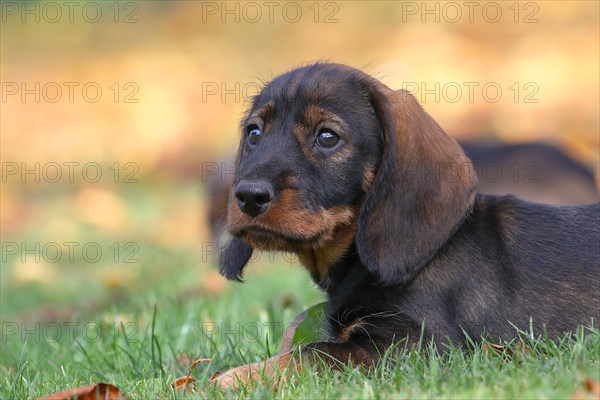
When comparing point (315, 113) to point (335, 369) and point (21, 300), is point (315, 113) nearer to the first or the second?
point (335, 369)

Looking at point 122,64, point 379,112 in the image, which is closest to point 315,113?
point 379,112

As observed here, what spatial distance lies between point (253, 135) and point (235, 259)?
0.68 meters

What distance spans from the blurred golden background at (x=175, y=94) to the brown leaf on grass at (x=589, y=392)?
5.05 metres

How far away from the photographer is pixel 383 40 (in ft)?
55.5

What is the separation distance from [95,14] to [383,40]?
21.9 ft

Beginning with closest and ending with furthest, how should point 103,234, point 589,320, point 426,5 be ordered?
point 589,320 → point 103,234 → point 426,5

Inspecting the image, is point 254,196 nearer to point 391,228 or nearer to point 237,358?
point 391,228

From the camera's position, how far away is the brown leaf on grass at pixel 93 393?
314cm

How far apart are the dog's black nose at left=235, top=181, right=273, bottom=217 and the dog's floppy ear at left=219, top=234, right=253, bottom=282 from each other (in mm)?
822

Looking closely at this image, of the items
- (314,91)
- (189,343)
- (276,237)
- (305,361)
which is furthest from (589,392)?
(189,343)

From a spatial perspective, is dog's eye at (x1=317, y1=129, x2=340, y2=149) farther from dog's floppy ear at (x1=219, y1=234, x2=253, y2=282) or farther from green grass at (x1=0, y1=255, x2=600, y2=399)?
green grass at (x1=0, y1=255, x2=600, y2=399)

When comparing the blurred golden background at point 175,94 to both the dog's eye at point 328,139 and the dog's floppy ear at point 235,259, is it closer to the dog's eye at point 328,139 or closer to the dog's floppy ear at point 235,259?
the dog's floppy ear at point 235,259

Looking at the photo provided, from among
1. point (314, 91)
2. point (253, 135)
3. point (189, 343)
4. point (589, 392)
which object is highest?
point (314, 91)

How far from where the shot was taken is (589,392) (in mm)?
2803
